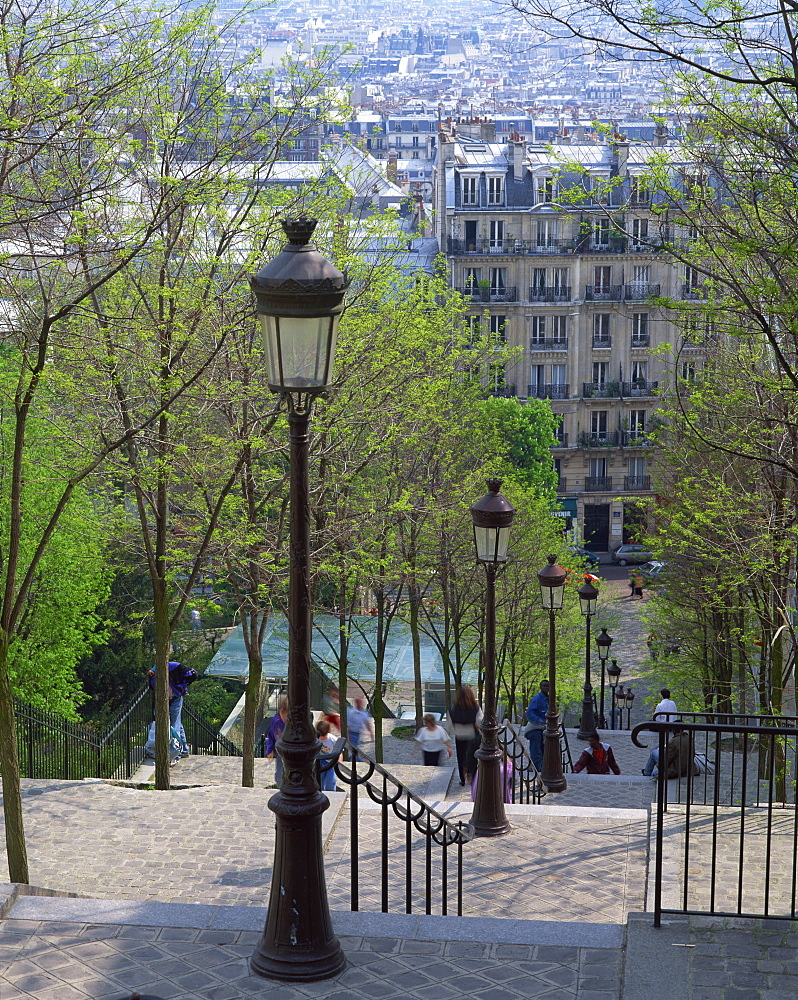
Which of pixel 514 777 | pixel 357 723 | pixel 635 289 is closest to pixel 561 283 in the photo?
pixel 635 289

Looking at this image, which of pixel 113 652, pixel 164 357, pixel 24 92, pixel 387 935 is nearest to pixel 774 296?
pixel 387 935

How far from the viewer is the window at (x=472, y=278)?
54.1 meters

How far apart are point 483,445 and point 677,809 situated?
17.2 m

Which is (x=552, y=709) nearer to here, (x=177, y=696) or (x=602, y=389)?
(x=177, y=696)

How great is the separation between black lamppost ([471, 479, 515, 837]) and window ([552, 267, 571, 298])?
→ 45000 millimetres

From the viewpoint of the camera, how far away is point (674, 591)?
25062 millimetres

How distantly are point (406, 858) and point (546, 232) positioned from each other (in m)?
49.0

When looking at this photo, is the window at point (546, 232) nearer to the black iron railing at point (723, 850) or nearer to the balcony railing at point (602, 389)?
the balcony railing at point (602, 389)

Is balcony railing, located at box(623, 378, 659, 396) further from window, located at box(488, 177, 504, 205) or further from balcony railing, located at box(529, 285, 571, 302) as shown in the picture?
window, located at box(488, 177, 504, 205)

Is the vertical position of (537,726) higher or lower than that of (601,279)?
lower

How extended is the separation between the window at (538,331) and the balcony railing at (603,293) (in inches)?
89.2

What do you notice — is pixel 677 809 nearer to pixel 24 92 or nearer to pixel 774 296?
pixel 774 296

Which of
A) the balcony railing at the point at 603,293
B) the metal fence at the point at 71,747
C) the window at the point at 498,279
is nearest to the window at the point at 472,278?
the window at the point at 498,279

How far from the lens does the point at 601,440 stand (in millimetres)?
57875
